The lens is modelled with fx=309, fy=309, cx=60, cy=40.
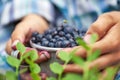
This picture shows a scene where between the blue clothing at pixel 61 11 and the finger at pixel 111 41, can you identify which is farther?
the blue clothing at pixel 61 11

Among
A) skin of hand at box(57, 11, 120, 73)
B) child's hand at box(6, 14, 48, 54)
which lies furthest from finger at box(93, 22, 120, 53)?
child's hand at box(6, 14, 48, 54)

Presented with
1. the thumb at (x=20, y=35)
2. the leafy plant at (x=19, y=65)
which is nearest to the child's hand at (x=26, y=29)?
the thumb at (x=20, y=35)

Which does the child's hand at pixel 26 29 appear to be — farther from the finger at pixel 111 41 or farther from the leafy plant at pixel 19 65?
the leafy plant at pixel 19 65

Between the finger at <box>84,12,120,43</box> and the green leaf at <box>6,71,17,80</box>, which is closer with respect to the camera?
the green leaf at <box>6,71,17,80</box>

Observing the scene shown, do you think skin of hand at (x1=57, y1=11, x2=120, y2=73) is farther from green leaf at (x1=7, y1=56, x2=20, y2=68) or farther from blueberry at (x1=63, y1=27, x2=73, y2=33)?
green leaf at (x1=7, y1=56, x2=20, y2=68)

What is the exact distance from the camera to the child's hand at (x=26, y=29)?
738 millimetres

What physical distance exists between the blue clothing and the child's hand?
0.05 m

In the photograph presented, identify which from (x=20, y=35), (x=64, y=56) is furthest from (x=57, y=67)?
(x=20, y=35)

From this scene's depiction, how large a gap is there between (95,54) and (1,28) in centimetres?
93

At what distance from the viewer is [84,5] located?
1073 millimetres

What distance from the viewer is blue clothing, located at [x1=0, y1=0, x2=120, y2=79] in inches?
42.2

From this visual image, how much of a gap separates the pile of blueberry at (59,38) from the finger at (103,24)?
38 mm

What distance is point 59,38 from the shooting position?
63 cm

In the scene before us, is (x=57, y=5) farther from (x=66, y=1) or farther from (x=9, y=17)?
(x=9, y=17)
